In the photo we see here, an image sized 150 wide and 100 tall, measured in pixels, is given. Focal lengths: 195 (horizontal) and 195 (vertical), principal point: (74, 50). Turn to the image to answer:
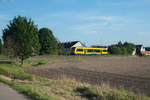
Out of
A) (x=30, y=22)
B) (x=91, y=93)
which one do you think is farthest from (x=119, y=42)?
(x=91, y=93)

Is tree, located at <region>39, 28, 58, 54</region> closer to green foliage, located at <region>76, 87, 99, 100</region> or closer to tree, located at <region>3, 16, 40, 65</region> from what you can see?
tree, located at <region>3, 16, 40, 65</region>

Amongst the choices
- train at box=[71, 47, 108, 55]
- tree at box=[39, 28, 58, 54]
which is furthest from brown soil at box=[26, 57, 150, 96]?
tree at box=[39, 28, 58, 54]

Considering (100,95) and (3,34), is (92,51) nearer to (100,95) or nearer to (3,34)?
(3,34)

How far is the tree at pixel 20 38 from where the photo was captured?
32469 millimetres

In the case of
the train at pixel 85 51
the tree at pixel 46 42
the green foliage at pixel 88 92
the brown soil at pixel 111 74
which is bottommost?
the brown soil at pixel 111 74

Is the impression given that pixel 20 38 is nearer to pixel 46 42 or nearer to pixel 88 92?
pixel 88 92

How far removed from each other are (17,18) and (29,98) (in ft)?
90.9

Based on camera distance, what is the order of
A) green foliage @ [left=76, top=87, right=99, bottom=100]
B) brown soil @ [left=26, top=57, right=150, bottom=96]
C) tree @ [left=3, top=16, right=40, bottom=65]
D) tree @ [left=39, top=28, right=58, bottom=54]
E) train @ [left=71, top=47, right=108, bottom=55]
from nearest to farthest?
green foliage @ [left=76, top=87, right=99, bottom=100], brown soil @ [left=26, top=57, right=150, bottom=96], tree @ [left=3, top=16, right=40, bottom=65], train @ [left=71, top=47, right=108, bottom=55], tree @ [left=39, top=28, right=58, bottom=54]

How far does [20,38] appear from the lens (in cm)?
3275

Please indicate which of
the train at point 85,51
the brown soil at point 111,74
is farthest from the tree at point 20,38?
the train at point 85,51

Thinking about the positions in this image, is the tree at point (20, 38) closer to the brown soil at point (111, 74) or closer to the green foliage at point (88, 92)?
the brown soil at point (111, 74)

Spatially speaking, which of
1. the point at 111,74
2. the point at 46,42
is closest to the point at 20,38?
the point at 111,74

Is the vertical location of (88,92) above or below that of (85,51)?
below

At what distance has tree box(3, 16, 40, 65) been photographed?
32469 mm
